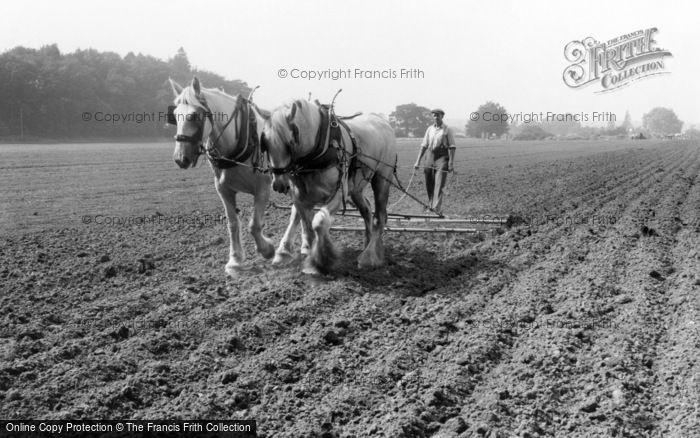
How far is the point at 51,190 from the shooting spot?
16.5 m

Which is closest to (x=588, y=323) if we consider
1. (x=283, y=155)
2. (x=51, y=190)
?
(x=283, y=155)

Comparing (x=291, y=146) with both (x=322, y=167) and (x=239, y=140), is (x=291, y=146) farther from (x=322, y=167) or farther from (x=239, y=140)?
(x=239, y=140)

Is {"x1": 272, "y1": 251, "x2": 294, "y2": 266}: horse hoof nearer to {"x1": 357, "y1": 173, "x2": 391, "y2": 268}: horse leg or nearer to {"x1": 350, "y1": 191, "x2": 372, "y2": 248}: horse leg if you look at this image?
{"x1": 357, "y1": 173, "x2": 391, "y2": 268}: horse leg

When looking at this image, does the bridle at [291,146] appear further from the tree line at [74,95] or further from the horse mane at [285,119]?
the tree line at [74,95]

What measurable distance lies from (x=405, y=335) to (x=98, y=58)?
6315cm

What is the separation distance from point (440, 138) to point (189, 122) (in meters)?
5.80

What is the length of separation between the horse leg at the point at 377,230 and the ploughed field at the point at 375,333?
18 cm

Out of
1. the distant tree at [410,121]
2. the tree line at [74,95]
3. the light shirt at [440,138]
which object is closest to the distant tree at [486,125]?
the distant tree at [410,121]

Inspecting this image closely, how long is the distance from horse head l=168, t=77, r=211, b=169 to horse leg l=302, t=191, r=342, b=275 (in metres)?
1.36

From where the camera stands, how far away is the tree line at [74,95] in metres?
48.9

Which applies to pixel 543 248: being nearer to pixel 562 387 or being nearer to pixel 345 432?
pixel 562 387

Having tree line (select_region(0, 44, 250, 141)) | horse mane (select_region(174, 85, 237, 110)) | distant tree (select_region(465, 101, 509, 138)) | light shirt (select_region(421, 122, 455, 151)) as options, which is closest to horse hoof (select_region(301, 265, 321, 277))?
horse mane (select_region(174, 85, 237, 110))

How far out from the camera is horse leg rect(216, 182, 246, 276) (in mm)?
7051

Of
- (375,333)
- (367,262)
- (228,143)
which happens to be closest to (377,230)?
(367,262)
